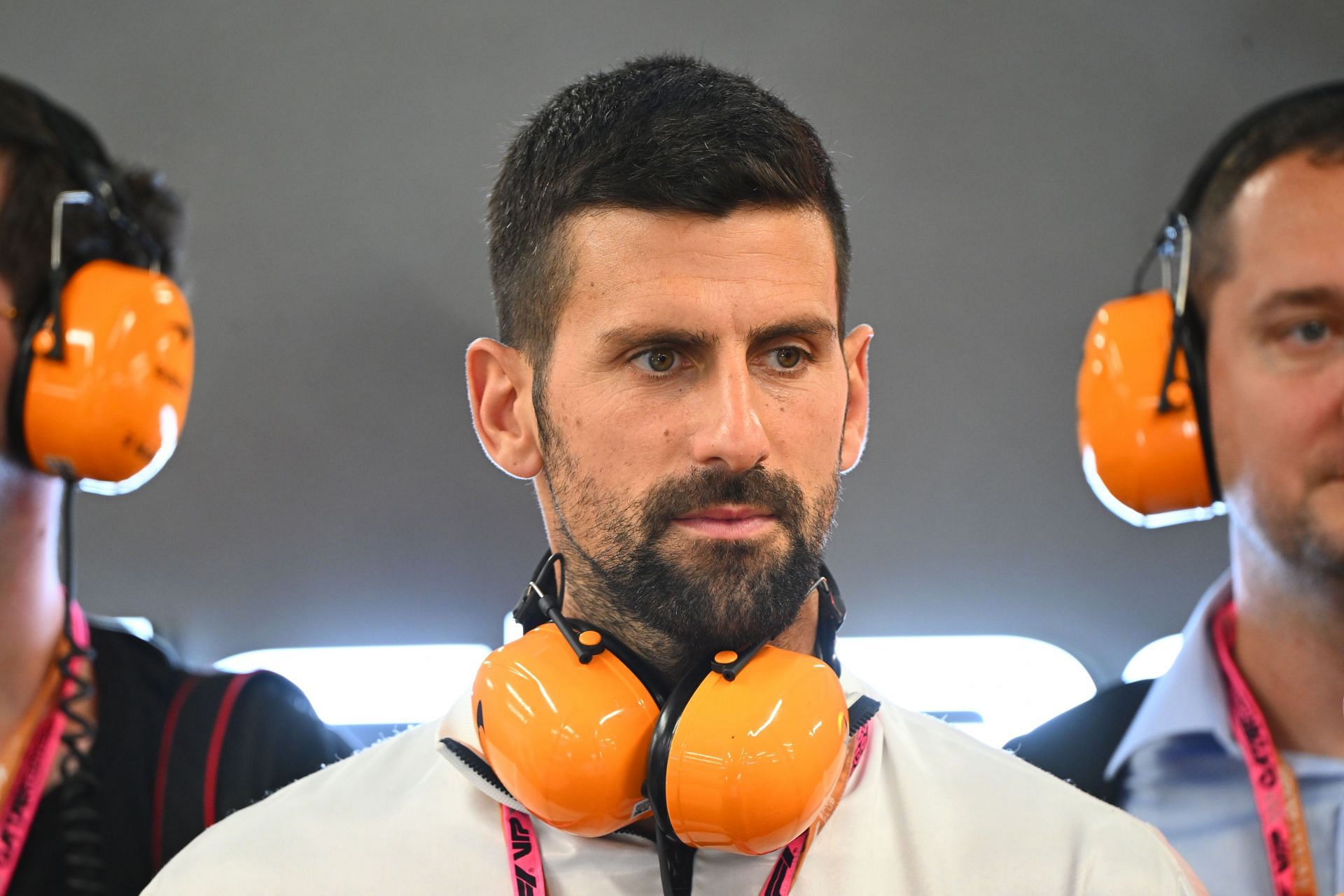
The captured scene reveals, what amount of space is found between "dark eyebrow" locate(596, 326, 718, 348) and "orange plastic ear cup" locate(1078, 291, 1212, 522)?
2.42 feet

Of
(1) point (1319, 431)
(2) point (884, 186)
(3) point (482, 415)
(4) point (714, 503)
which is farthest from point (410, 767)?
(2) point (884, 186)

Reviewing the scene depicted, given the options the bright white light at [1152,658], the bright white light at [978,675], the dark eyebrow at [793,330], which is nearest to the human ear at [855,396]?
the dark eyebrow at [793,330]

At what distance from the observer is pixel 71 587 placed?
1843mm

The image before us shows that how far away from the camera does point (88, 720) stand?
185 cm

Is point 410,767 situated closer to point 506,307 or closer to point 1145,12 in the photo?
point 506,307

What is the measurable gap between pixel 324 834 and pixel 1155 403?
1252 mm

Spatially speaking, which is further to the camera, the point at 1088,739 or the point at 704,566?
the point at 1088,739

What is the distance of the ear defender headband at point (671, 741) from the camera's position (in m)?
1.14

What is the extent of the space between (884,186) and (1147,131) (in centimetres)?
79

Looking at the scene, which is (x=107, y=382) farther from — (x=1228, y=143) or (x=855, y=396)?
(x=1228, y=143)

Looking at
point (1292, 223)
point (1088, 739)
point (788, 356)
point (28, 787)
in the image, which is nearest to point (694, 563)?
point (788, 356)

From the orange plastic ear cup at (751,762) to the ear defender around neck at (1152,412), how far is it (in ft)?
2.45

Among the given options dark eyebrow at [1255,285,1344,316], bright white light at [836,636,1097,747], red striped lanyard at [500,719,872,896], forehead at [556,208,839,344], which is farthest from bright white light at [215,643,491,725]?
dark eyebrow at [1255,285,1344,316]

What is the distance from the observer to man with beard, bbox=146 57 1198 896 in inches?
46.8
